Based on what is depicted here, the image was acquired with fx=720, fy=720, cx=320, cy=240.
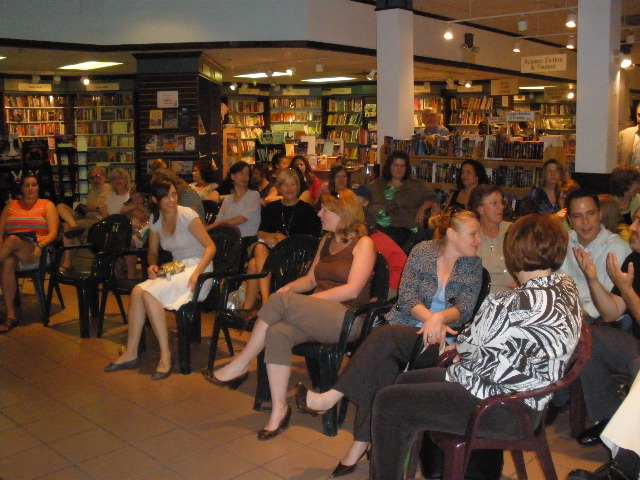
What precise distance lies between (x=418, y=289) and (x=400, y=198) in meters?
3.29

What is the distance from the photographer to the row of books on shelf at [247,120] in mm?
16125

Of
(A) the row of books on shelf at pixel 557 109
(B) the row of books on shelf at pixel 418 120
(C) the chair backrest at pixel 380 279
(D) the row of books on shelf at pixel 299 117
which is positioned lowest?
(C) the chair backrest at pixel 380 279

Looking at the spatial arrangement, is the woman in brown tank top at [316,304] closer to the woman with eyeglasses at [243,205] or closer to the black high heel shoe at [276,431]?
the black high heel shoe at [276,431]

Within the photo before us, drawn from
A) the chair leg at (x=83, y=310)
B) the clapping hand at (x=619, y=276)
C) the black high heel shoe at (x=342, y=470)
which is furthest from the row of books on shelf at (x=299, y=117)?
the black high heel shoe at (x=342, y=470)

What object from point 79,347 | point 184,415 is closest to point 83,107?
point 79,347

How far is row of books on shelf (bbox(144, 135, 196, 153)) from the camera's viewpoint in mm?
10414

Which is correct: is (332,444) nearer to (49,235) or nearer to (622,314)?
(622,314)

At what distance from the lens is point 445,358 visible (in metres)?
3.15

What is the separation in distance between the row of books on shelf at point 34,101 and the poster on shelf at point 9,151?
136 inches

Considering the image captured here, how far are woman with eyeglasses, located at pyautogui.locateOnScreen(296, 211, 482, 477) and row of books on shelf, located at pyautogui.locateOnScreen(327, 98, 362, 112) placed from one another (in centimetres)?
1299

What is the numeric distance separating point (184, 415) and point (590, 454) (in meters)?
2.17

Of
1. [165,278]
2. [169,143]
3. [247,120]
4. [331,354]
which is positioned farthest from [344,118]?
[331,354]

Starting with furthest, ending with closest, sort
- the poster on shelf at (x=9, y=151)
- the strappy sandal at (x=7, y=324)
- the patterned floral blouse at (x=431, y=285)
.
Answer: the poster on shelf at (x=9, y=151) < the strappy sandal at (x=7, y=324) < the patterned floral blouse at (x=431, y=285)

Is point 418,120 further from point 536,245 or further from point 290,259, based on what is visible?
point 536,245
